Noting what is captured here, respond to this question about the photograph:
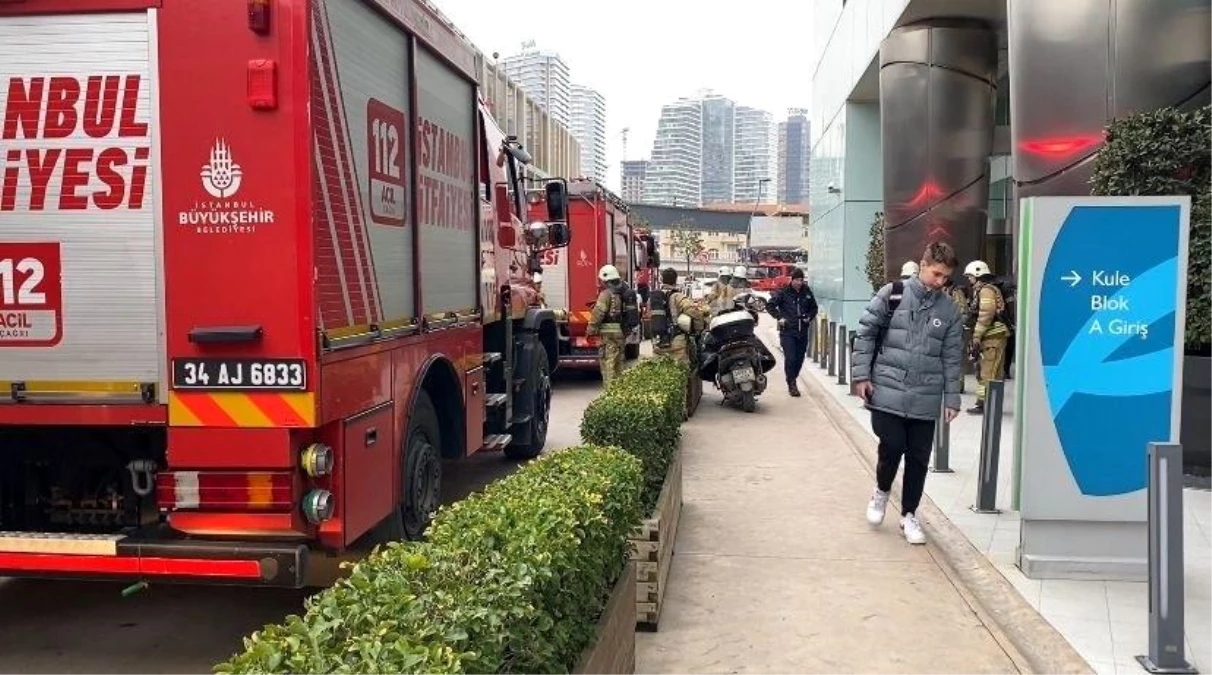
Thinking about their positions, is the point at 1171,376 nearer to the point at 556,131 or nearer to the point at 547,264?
the point at 547,264

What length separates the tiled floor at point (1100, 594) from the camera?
13.7 ft

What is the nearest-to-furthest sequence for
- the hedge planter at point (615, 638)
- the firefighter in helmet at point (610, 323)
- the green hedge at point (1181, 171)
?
the hedge planter at point (615, 638) → the green hedge at point (1181, 171) → the firefighter in helmet at point (610, 323)

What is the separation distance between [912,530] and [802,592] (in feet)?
4.18

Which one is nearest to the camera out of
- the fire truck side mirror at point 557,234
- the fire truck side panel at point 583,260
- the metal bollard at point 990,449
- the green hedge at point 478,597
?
the green hedge at point 478,597

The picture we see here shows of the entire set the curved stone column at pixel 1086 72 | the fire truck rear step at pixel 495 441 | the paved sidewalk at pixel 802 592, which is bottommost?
the paved sidewalk at pixel 802 592

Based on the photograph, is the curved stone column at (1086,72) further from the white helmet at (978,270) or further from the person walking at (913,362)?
the person walking at (913,362)

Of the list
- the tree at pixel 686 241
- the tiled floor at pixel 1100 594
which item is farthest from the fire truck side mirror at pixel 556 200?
the tree at pixel 686 241

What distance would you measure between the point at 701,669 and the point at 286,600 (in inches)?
91.7

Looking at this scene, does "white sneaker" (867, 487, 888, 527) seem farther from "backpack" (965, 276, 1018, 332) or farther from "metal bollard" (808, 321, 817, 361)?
"metal bollard" (808, 321, 817, 361)

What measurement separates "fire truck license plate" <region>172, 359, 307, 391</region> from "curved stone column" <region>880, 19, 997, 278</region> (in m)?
13.7

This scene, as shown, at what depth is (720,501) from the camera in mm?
7414

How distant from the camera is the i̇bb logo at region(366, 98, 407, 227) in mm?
4711

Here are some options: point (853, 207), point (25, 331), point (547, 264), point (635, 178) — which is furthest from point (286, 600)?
point (635, 178)

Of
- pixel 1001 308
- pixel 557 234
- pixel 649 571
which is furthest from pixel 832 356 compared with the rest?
pixel 649 571
